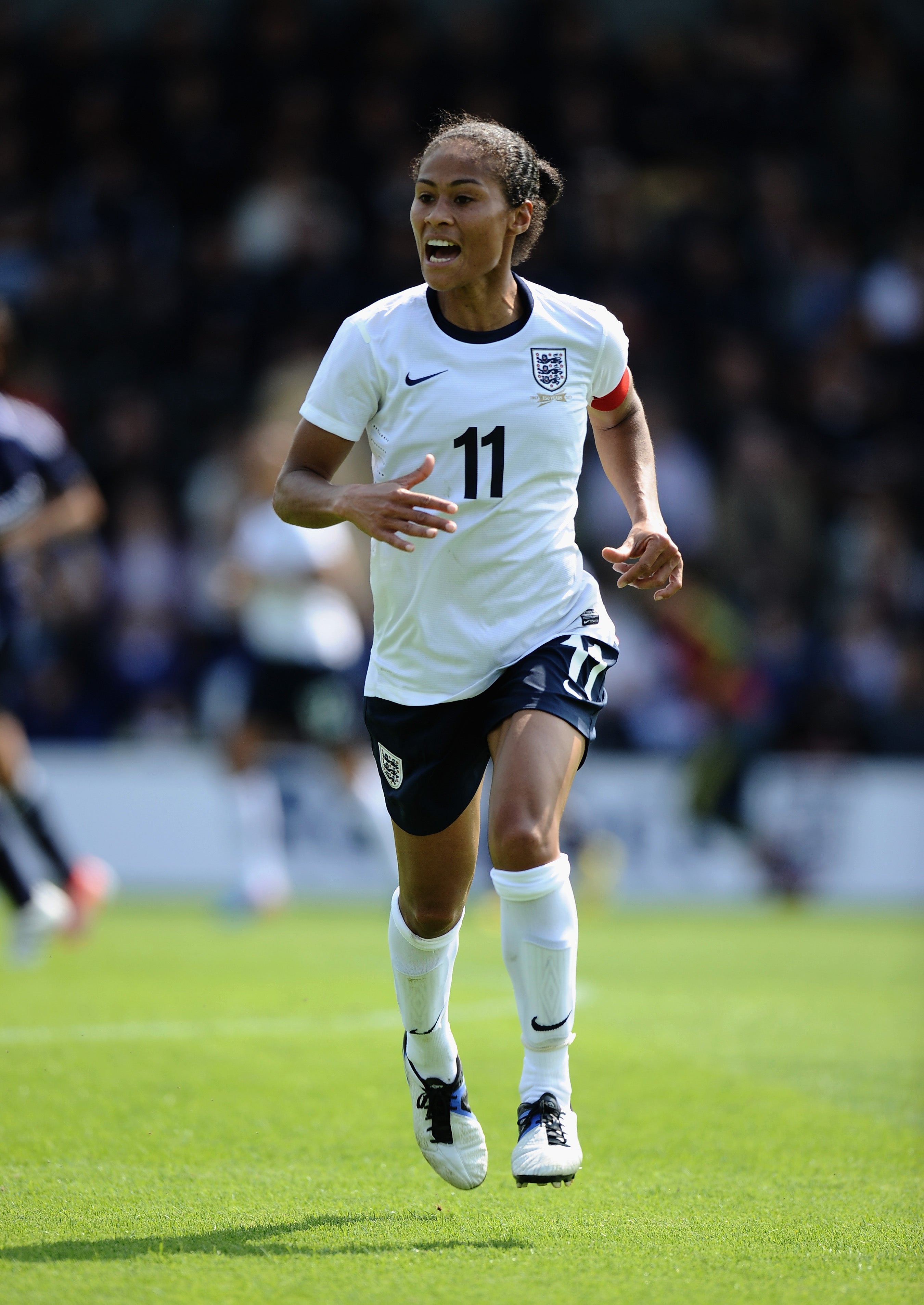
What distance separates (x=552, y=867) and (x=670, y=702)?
9571mm

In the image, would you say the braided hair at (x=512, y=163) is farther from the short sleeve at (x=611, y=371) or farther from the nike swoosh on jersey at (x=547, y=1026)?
the nike swoosh on jersey at (x=547, y=1026)

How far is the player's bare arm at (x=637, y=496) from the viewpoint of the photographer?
3990mm

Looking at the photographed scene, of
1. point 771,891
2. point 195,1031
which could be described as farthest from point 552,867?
point 771,891

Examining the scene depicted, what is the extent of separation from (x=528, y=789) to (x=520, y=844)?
0.42ft

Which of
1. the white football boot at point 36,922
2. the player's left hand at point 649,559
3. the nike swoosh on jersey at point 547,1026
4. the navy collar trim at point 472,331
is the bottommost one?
the white football boot at point 36,922

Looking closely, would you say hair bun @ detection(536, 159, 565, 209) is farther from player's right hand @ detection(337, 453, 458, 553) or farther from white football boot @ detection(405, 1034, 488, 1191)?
white football boot @ detection(405, 1034, 488, 1191)

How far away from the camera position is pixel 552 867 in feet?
12.5

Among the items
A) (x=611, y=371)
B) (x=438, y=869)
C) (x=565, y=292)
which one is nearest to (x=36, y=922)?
(x=438, y=869)

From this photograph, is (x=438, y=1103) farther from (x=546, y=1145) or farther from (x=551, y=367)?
(x=551, y=367)

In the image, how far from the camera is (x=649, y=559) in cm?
398

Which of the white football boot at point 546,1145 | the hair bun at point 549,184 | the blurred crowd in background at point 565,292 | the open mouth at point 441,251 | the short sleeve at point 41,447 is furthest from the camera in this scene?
the blurred crowd in background at point 565,292

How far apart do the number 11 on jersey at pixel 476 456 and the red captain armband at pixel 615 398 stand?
42cm

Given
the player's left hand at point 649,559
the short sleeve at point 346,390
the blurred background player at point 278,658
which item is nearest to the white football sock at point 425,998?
the player's left hand at point 649,559

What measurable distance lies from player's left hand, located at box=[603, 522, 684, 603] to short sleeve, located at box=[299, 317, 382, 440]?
0.68 meters
